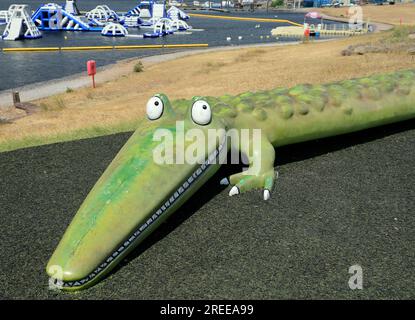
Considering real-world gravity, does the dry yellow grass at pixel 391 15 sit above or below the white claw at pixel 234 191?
above

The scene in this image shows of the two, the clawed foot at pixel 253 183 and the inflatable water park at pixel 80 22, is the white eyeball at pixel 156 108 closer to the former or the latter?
the clawed foot at pixel 253 183

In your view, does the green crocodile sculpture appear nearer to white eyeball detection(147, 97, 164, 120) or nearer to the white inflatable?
white eyeball detection(147, 97, 164, 120)

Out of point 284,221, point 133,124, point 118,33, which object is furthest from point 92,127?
point 118,33

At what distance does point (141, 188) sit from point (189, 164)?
94 cm

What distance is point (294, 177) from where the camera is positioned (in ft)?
26.1

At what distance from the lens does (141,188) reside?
539 cm

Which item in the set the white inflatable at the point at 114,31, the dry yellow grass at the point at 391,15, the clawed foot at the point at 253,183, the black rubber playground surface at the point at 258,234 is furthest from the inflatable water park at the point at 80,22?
the clawed foot at the point at 253,183

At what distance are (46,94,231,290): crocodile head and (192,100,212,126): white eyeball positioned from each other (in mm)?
17

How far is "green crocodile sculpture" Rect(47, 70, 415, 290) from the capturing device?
16.1 feet

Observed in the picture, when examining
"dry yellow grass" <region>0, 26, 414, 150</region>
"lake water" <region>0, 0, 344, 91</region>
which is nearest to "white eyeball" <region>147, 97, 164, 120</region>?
"dry yellow grass" <region>0, 26, 414, 150</region>

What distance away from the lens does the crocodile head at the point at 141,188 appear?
4.80m
